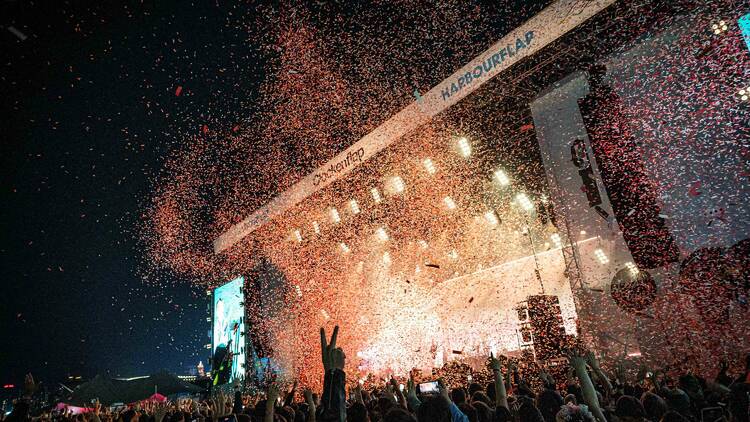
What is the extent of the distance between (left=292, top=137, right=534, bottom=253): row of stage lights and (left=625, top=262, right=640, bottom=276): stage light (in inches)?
167

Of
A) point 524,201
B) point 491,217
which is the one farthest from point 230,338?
point 524,201

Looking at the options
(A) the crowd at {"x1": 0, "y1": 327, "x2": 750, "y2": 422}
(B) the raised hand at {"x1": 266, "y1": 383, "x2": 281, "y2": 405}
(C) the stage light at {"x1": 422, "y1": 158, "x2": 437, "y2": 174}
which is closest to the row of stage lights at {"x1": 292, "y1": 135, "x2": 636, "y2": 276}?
(C) the stage light at {"x1": 422, "y1": 158, "x2": 437, "y2": 174}

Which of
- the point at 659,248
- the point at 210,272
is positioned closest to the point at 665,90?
the point at 659,248

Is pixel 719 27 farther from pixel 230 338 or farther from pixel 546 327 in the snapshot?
pixel 230 338

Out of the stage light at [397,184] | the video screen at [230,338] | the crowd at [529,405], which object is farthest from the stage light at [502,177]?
the video screen at [230,338]

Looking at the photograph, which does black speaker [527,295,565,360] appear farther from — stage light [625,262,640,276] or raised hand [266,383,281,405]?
raised hand [266,383,281,405]

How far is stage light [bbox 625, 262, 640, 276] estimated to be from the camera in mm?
8117

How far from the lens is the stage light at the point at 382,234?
15.9 meters

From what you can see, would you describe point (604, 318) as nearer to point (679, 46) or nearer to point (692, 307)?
point (692, 307)

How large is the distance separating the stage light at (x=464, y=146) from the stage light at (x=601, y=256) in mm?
5184

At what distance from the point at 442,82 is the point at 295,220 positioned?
964 cm

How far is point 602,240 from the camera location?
27.7ft

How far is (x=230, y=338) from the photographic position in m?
19.7

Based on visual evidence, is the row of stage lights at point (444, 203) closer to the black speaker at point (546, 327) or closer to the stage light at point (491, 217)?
the stage light at point (491, 217)
